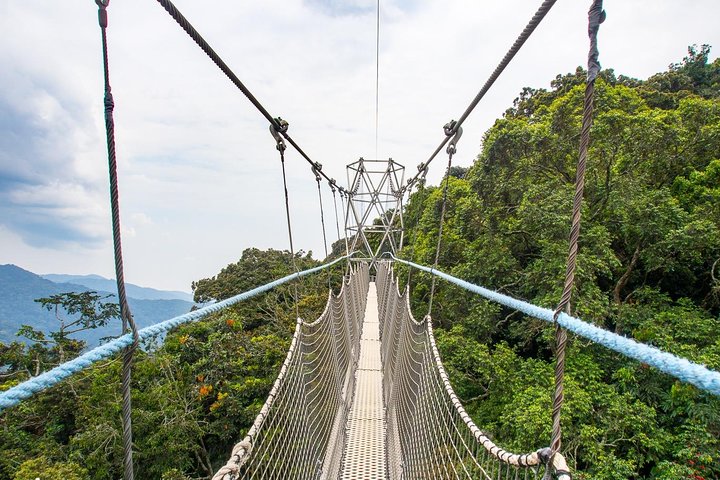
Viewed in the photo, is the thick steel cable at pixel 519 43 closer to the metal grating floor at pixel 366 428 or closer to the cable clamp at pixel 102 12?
the cable clamp at pixel 102 12

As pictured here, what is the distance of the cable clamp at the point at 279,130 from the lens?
1.73 meters

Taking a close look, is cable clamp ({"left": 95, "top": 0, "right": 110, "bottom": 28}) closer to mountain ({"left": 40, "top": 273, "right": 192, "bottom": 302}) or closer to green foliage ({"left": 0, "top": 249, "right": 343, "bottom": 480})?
green foliage ({"left": 0, "top": 249, "right": 343, "bottom": 480})

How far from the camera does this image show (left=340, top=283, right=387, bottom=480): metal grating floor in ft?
6.97

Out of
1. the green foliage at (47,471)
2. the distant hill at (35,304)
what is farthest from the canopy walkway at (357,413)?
the distant hill at (35,304)

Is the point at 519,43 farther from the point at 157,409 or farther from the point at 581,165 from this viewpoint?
the point at 157,409

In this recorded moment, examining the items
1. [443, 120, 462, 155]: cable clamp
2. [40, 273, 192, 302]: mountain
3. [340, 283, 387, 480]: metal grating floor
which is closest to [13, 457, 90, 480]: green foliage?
[340, 283, 387, 480]: metal grating floor

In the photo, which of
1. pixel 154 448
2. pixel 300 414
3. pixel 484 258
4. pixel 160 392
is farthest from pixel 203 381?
pixel 300 414

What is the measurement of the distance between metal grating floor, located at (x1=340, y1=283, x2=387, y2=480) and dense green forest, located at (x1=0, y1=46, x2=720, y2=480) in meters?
1.33

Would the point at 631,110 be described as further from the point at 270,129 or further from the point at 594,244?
the point at 270,129

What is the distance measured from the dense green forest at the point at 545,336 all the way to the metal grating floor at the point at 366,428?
133cm

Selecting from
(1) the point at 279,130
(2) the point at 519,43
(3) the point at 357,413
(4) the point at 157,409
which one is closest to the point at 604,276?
(3) the point at 357,413

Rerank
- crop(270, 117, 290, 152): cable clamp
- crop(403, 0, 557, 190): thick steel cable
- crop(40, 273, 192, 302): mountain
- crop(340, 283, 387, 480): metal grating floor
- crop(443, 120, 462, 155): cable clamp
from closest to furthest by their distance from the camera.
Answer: crop(403, 0, 557, 190): thick steel cable
crop(270, 117, 290, 152): cable clamp
crop(443, 120, 462, 155): cable clamp
crop(340, 283, 387, 480): metal grating floor
crop(40, 273, 192, 302): mountain

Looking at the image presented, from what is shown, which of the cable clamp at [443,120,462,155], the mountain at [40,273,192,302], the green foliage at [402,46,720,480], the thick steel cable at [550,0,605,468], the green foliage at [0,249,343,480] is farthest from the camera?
the mountain at [40,273,192,302]

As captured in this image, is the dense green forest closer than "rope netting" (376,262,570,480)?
No
